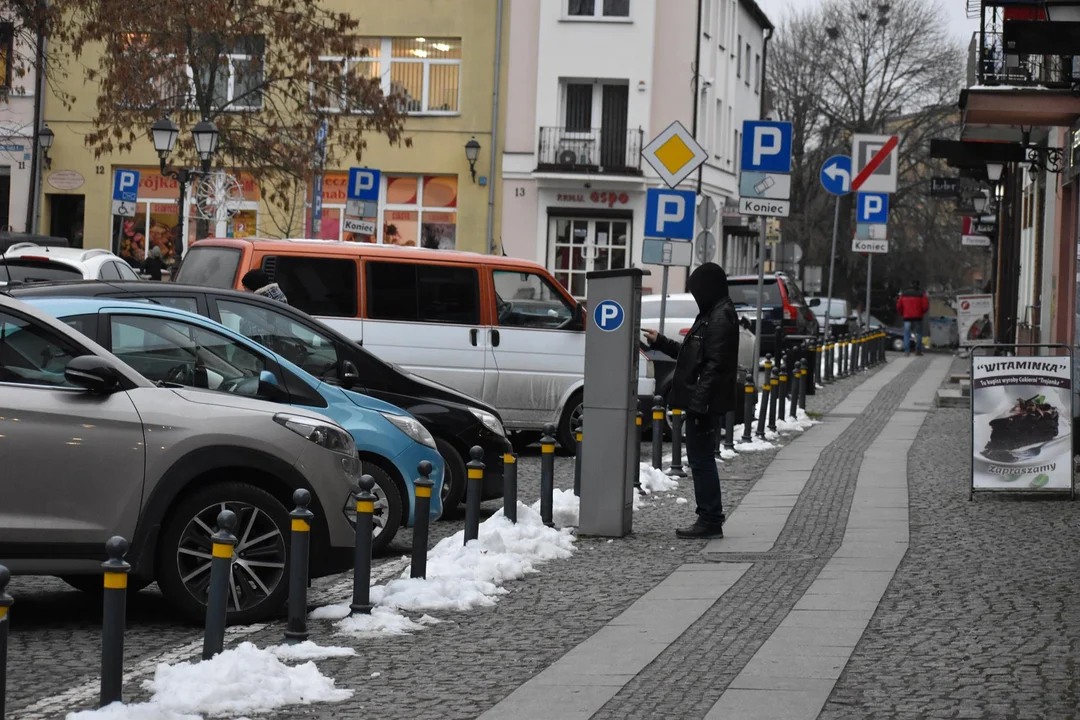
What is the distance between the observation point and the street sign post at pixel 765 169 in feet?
60.1

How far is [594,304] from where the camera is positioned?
11438 mm

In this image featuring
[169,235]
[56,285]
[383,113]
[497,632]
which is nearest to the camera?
[497,632]

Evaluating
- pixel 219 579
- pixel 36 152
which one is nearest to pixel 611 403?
pixel 219 579

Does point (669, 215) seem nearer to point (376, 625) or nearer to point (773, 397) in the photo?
point (773, 397)

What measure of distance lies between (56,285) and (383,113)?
67.8 feet

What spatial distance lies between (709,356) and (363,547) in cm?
384

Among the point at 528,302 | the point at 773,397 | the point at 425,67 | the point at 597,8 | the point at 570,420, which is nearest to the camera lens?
the point at 528,302

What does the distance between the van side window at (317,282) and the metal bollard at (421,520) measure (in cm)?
674

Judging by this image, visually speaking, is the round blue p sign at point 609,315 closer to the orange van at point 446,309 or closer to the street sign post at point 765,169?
the orange van at point 446,309

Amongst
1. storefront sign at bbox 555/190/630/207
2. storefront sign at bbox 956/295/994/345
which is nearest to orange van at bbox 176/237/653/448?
storefront sign at bbox 956/295/994/345

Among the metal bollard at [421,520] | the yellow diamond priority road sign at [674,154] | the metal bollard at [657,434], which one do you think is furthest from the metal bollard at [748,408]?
the metal bollard at [421,520]

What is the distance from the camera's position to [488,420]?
1210 centimetres

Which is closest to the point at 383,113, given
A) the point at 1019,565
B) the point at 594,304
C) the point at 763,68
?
the point at 594,304

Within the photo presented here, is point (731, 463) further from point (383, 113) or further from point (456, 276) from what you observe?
point (383, 113)
